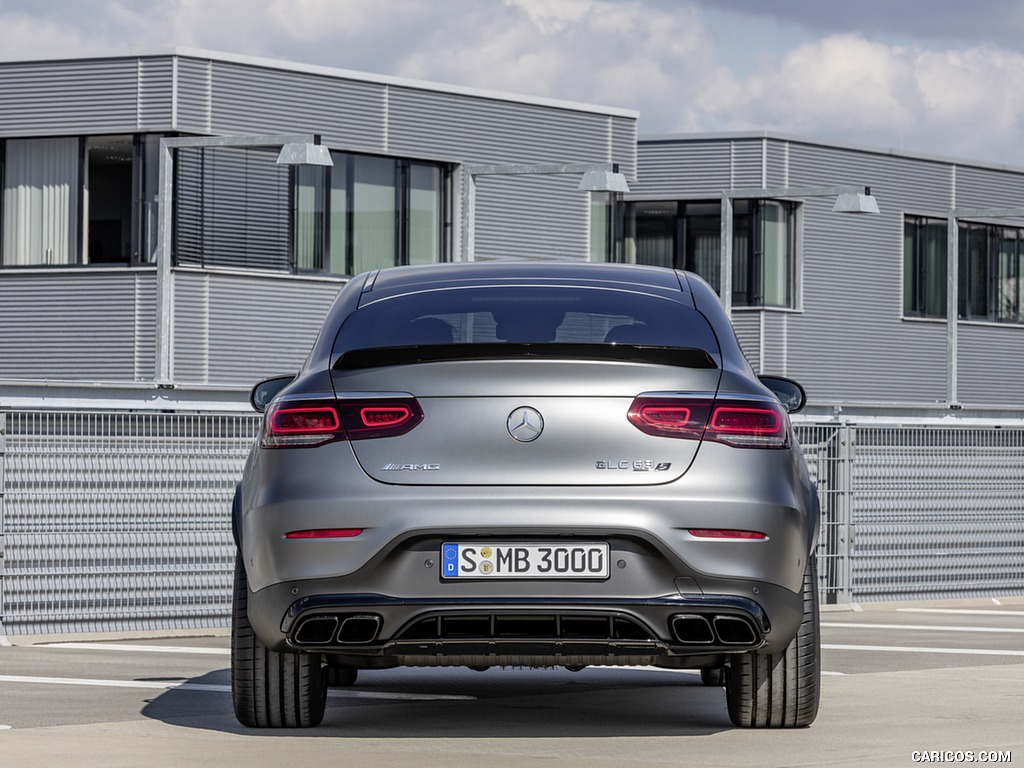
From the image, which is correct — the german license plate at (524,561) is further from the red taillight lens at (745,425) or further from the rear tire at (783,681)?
the rear tire at (783,681)

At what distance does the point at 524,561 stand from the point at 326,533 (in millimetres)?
647

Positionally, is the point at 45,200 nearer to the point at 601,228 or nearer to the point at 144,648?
the point at 601,228

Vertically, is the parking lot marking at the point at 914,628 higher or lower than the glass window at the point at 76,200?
lower

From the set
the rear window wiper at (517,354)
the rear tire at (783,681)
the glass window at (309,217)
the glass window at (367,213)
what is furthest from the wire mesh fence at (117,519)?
the glass window at (367,213)

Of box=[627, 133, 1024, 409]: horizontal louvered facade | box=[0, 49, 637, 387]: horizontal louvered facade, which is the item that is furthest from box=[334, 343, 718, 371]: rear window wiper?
box=[627, 133, 1024, 409]: horizontal louvered facade

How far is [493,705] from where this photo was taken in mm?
8234

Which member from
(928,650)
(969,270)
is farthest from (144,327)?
(969,270)

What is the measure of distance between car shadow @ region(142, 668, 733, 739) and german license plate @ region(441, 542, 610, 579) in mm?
999

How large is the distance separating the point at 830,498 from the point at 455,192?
18844mm

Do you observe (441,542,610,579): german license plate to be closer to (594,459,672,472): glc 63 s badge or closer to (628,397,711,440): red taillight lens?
(594,459,672,472): glc 63 s badge

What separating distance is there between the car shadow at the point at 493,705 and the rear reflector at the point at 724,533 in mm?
1084

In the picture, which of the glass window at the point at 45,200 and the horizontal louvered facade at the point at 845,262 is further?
the horizontal louvered facade at the point at 845,262

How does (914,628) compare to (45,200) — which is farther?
(45,200)

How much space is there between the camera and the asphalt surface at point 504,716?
679cm
